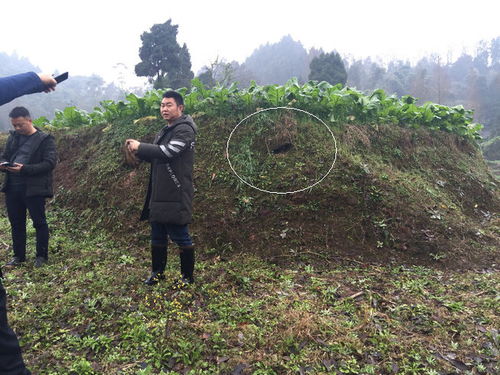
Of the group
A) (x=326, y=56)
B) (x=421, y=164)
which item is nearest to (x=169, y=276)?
(x=421, y=164)

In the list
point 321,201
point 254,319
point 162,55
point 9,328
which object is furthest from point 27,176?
point 162,55

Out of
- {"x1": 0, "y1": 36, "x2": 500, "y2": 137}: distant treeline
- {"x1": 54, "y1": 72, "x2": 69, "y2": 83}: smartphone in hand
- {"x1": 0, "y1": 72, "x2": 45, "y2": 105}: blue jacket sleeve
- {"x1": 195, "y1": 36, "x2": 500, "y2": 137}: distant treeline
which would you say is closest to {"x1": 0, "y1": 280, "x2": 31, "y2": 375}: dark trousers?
{"x1": 0, "y1": 72, "x2": 45, "y2": 105}: blue jacket sleeve

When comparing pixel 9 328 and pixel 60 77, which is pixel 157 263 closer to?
pixel 9 328

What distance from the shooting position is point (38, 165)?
4328mm

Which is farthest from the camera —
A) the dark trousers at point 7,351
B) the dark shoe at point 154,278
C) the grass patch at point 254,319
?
the dark shoe at point 154,278

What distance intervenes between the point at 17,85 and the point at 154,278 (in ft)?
8.24

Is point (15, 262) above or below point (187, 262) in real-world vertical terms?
below

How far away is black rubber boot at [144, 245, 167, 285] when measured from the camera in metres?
3.94

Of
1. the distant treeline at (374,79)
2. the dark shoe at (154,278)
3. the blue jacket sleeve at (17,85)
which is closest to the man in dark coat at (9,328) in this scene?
the blue jacket sleeve at (17,85)

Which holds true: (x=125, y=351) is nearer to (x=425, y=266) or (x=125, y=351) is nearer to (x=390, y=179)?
(x=425, y=266)

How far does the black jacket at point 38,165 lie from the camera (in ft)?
14.1

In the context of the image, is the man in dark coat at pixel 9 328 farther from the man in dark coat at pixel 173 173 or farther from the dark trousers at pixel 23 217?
the dark trousers at pixel 23 217

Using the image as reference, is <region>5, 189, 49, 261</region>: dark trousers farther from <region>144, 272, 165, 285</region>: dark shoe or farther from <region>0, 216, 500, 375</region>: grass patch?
<region>144, 272, 165, 285</region>: dark shoe

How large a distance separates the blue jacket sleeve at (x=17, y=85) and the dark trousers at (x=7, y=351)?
1279 millimetres
